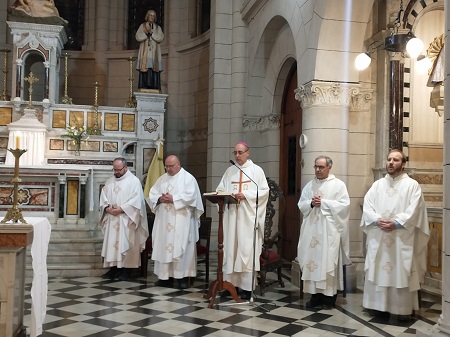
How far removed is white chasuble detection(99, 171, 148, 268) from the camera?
768 cm

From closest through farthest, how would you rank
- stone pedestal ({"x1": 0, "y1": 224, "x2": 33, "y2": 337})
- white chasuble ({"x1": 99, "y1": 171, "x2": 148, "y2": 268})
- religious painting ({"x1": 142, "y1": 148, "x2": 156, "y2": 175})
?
stone pedestal ({"x1": 0, "y1": 224, "x2": 33, "y2": 337})
white chasuble ({"x1": 99, "y1": 171, "x2": 148, "y2": 268})
religious painting ({"x1": 142, "y1": 148, "x2": 156, "y2": 175})

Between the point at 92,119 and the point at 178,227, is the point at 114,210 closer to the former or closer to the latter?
the point at 178,227

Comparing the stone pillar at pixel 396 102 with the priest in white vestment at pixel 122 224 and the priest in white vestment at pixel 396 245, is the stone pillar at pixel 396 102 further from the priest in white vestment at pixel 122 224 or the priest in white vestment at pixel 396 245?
the priest in white vestment at pixel 122 224

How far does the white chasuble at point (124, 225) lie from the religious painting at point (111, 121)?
3464mm

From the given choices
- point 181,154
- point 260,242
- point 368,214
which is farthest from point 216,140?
point 368,214

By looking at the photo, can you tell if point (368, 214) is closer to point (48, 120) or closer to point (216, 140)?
point (216, 140)

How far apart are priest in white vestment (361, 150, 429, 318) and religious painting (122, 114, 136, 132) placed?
21.8ft

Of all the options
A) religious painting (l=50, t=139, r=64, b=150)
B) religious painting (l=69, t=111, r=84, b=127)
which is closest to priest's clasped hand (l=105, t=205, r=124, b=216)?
religious painting (l=50, t=139, r=64, b=150)

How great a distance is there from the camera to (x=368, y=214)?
569 centimetres

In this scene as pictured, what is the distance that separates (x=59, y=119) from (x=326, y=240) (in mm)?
6863

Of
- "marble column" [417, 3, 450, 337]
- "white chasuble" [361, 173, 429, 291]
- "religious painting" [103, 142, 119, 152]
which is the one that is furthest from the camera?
→ "religious painting" [103, 142, 119, 152]

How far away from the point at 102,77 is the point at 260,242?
31.6ft

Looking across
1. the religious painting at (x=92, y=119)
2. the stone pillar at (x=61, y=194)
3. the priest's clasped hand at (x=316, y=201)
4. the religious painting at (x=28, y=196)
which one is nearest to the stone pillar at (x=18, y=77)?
the religious painting at (x=92, y=119)

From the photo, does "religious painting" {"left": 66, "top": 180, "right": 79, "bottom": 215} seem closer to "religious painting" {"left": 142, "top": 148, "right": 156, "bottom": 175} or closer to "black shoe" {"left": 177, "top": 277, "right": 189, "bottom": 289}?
"black shoe" {"left": 177, "top": 277, "right": 189, "bottom": 289}
